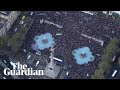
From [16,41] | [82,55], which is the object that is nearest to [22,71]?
[16,41]

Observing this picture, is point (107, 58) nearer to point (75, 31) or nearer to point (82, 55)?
point (82, 55)

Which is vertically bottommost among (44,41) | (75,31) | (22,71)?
(22,71)

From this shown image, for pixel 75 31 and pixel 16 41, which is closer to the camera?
pixel 16 41

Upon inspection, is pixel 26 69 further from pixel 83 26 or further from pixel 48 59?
pixel 83 26

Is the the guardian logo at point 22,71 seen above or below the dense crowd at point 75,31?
below

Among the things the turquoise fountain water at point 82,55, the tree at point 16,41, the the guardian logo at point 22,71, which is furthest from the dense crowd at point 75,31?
the the guardian logo at point 22,71

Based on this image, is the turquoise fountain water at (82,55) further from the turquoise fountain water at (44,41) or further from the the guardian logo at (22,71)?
the the guardian logo at (22,71)

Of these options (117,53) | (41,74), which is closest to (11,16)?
(41,74)

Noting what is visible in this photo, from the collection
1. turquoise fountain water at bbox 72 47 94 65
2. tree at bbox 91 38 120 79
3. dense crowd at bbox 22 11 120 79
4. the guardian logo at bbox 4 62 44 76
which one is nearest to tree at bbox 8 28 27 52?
dense crowd at bbox 22 11 120 79
